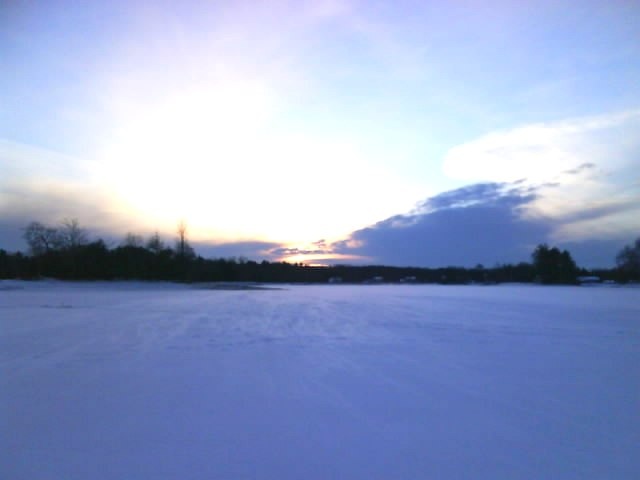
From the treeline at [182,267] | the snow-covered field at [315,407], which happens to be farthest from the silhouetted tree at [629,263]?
the snow-covered field at [315,407]

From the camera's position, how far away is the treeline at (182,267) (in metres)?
49.6

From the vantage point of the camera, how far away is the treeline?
49.6m

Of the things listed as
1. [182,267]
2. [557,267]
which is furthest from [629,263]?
[182,267]

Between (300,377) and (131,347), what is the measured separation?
14.3 feet

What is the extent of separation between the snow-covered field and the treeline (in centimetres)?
4203

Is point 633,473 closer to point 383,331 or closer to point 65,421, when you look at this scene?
point 65,421

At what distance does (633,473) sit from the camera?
13.0 feet

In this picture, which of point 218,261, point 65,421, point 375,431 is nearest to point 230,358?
point 65,421

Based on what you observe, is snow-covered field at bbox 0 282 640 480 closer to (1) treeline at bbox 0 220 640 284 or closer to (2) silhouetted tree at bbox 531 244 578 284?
(1) treeline at bbox 0 220 640 284

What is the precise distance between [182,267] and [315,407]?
5543cm

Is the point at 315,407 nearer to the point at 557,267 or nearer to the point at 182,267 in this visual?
the point at 182,267

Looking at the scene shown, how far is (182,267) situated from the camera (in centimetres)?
5850

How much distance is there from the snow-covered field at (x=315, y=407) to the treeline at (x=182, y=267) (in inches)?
1655

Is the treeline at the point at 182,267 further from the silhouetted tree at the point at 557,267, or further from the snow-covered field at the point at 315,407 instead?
the snow-covered field at the point at 315,407
